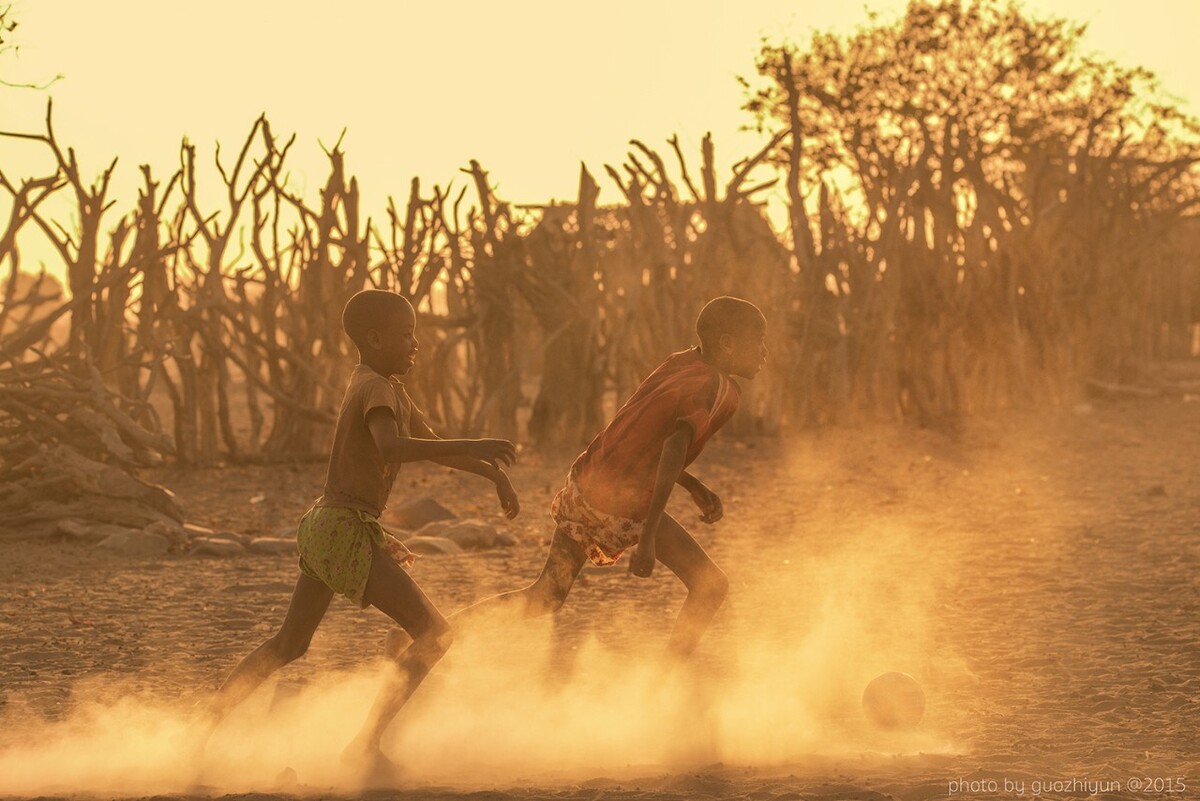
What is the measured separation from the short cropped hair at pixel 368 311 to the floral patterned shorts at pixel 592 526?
90 centimetres

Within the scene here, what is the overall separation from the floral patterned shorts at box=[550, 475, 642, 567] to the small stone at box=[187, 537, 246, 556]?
12.9ft

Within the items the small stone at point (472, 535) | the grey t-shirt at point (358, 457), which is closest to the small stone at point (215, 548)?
the small stone at point (472, 535)

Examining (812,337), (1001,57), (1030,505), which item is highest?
(1001,57)

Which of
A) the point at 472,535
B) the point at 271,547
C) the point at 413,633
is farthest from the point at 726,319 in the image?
the point at 271,547

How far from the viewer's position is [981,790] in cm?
375

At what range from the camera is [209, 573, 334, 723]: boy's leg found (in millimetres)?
4086

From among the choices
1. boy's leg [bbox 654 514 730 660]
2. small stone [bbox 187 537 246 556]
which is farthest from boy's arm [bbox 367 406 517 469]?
small stone [bbox 187 537 246 556]

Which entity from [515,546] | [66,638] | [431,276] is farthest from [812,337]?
[66,638]

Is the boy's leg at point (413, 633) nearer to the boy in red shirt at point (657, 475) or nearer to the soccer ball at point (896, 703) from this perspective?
the boy in red shirt at point (657, 475)

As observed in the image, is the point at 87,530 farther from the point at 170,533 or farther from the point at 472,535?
the point at 472,535

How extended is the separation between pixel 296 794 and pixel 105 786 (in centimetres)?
51

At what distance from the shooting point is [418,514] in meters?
9.52

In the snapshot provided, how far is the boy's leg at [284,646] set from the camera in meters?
4.09

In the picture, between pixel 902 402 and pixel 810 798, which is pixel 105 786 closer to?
pixel 810 798
